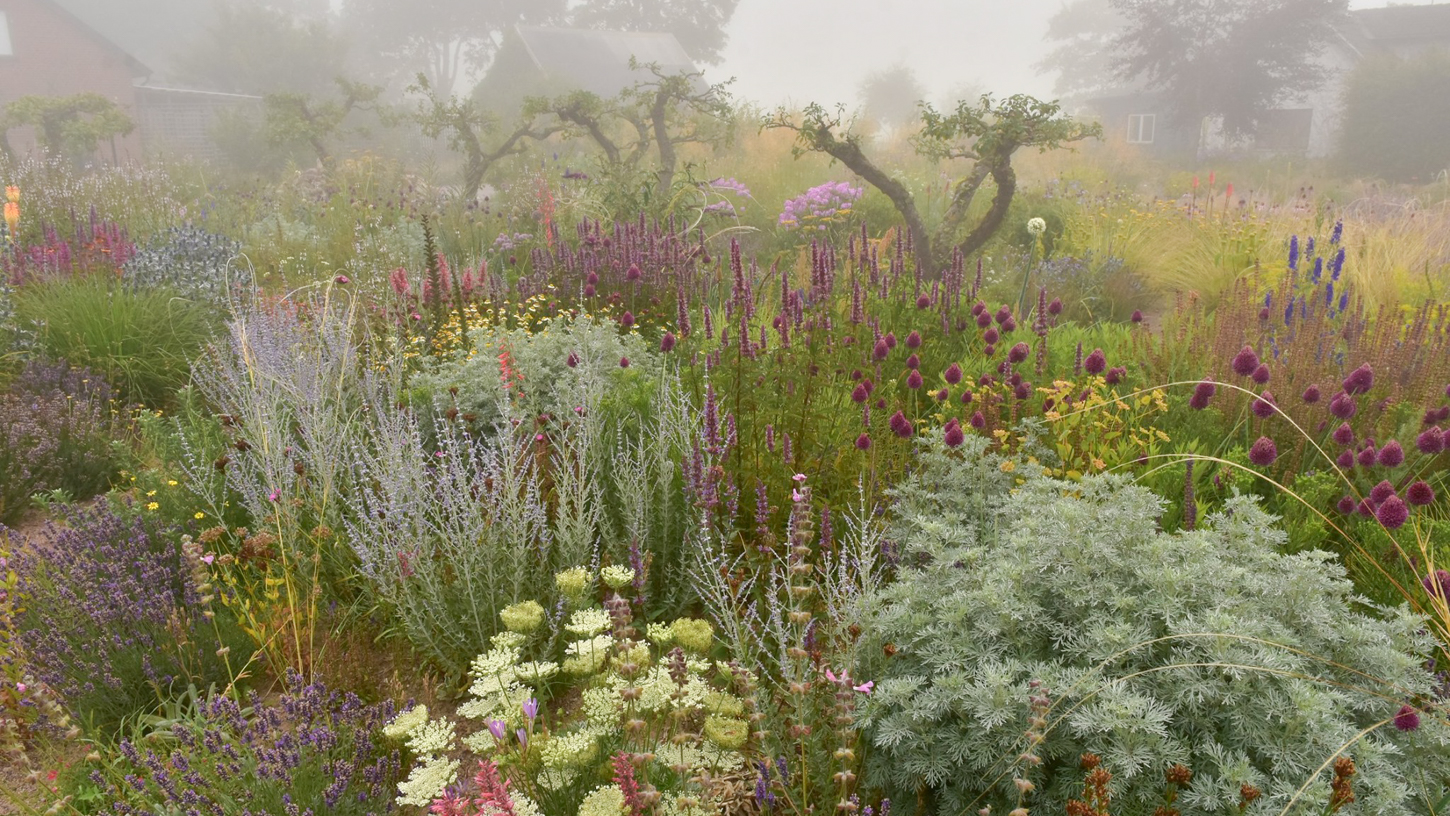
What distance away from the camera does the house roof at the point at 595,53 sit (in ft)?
111

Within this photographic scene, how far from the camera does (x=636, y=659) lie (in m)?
1.94

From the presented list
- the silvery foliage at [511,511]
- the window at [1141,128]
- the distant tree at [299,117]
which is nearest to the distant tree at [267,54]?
the distant tree at [299,117]

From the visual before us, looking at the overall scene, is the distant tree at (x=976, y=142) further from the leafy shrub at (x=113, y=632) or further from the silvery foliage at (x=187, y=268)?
the leafy shrub at (x=113, y=632)

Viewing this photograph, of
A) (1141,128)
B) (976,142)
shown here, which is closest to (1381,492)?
(976,142)

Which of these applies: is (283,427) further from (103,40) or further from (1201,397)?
(103,40)

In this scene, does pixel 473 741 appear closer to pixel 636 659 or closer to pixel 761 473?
pixel 636 659

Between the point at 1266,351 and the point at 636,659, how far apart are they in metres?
4.54

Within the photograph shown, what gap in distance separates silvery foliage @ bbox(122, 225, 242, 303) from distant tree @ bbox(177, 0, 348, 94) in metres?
40.4

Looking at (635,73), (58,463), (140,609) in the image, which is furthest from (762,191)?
(635,73)

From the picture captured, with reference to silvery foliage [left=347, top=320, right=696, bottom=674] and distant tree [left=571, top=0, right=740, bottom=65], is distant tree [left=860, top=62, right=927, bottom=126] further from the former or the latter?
silvery foliage [left=347, top=320, right=696, bottom=674]

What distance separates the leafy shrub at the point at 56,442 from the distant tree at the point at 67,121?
28.6 meters

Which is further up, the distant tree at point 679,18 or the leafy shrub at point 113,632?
the distant tree at point 679,18

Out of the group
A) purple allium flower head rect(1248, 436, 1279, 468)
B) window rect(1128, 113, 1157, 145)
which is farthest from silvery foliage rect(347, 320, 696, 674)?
window rect(1128, 113, 1157, 145)

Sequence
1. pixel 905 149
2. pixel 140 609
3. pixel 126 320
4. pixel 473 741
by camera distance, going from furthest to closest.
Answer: pixel 905 149 → pixel 126 320 → pixel 140 609 → pixel 473 741
